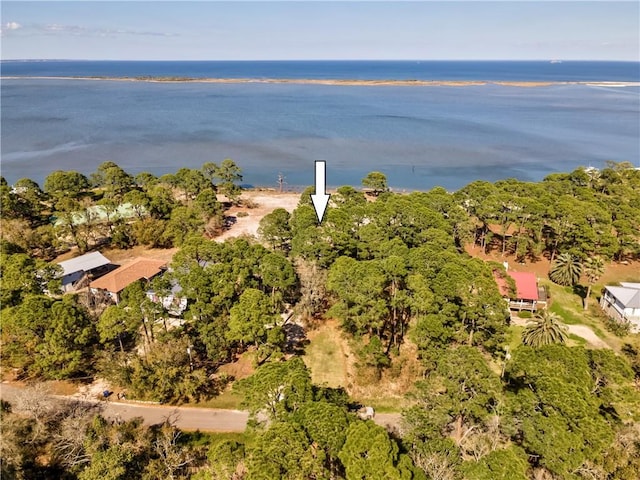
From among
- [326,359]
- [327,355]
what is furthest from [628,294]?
[326,359]

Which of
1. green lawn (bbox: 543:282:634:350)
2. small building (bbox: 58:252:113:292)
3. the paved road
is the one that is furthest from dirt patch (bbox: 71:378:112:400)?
green lawn (bbox: 543:282:634:350)

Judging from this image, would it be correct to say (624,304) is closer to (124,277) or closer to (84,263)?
(124,277)

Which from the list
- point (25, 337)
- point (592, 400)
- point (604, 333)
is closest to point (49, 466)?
point (25, 337)

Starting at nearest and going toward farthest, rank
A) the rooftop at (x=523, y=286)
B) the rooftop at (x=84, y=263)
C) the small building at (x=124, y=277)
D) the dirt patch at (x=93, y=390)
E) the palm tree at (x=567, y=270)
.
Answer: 1. the dirt patch at (x=93, y=390)
2. the rooftop at (x=523, y=286)
3. the small building at (x=124, y=277)
4. the rooftop at (x=84, y=263)
5. the palm tree at (x=567, y=270)

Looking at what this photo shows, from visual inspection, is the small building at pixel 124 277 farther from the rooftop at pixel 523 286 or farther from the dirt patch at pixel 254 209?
the rooftop at pixel 523 286

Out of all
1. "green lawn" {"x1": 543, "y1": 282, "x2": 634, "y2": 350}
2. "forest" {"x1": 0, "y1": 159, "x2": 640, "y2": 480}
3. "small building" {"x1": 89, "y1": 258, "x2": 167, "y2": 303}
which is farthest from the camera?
"small building" {"x1": 89, "y1": 258, "x2": 167, "y2": 303}

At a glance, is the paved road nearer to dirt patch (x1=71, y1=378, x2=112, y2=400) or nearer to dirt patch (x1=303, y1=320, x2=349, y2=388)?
dirt patch (x1=71, y1=378, x2=112, y2=400)

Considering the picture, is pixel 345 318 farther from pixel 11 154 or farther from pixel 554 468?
pixel 11 154

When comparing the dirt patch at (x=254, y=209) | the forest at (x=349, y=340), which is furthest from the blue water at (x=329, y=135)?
the forest at (x=349, y=340)
